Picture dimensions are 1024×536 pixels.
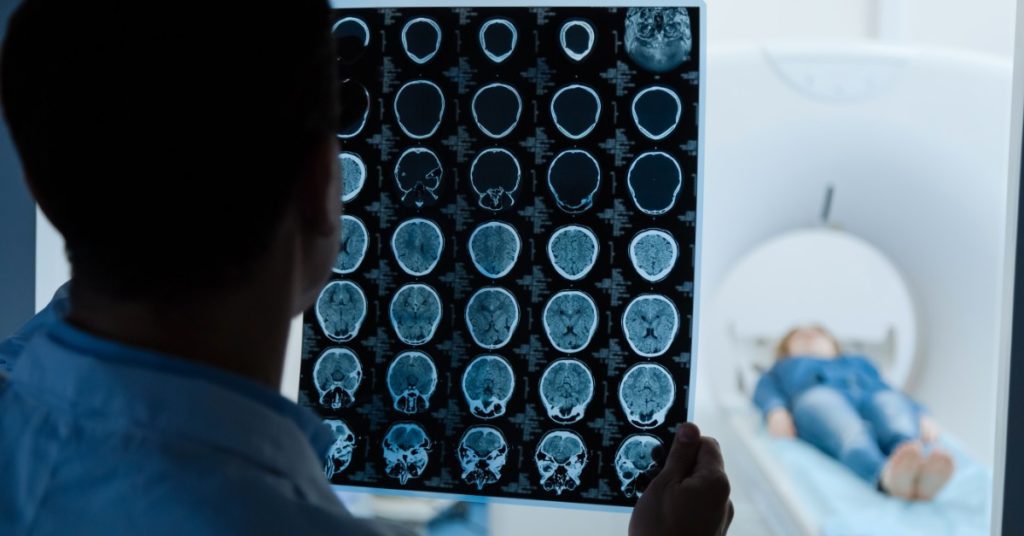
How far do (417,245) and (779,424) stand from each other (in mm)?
1958

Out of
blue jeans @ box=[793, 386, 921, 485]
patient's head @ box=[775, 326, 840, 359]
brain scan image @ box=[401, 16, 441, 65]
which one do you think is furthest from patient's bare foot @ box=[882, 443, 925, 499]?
brain scan image @ box=[401, 16, 441, 65]

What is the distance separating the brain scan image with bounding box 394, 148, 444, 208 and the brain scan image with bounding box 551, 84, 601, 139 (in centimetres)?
19

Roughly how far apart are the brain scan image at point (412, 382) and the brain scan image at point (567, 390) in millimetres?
171

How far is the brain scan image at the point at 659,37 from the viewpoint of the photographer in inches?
51.3

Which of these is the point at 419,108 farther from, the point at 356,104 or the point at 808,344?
the point at 808,344

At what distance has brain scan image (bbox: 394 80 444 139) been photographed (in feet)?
4.52

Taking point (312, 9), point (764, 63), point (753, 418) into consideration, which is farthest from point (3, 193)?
point (753, 418)

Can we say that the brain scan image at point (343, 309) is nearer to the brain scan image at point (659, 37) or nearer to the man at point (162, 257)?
the brain scan image at point (659, 37)

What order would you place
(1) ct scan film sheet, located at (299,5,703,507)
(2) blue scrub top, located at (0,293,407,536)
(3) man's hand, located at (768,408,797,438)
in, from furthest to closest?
(3) man's hand, located at (768,408,797,438), (1) ct scan film sheet, located at (299,5,703,507), (2) blue scrub top, located at (0,293,407,536)

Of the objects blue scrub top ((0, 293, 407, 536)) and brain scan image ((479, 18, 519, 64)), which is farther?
brain scan image ((479, 18, 519, 64))

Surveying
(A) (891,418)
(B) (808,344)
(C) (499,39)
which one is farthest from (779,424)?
(C) (499,39)

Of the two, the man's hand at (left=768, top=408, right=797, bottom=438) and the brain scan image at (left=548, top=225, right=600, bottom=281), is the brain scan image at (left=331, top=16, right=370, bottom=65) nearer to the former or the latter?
the brain scan image at (left=548, top=225, right=600, bottom=281)

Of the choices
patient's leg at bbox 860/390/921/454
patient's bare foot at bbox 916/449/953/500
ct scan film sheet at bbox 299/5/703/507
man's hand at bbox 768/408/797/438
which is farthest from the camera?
man's hand at bbox 768/408/797/438

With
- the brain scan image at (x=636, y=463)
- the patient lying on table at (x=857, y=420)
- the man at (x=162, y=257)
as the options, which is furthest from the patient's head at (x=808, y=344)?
the man at (x=162, y=257)
